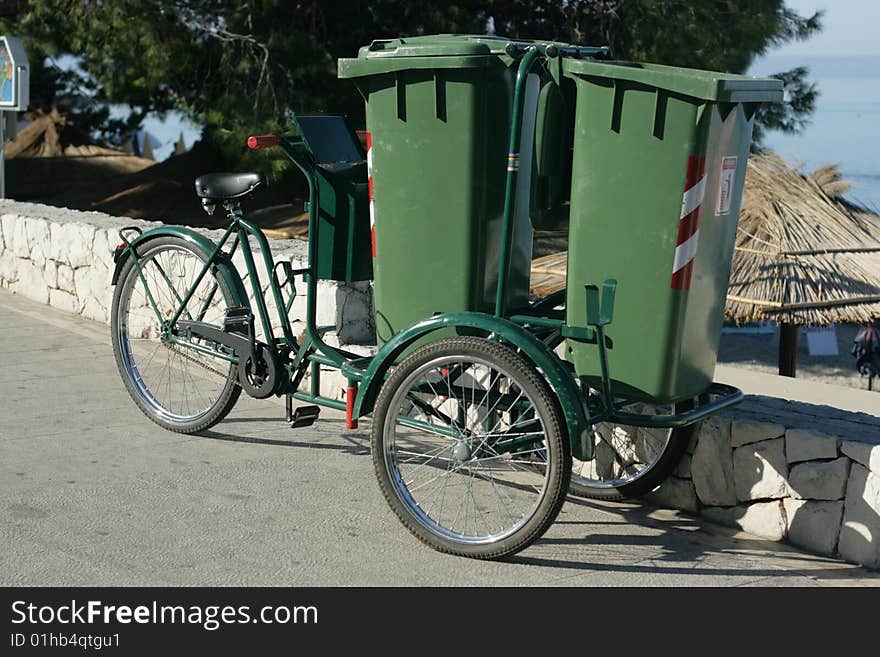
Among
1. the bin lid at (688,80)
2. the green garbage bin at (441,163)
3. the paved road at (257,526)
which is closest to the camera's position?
the bin lid at (688,80)

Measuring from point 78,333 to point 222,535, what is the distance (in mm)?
3955

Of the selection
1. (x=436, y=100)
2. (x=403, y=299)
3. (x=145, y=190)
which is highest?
(x=436, y=100)

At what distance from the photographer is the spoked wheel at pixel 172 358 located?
5.61 metres

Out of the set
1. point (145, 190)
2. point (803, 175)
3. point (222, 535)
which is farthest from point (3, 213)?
point (145, 190)

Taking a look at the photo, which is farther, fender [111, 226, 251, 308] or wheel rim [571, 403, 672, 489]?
fender [111, 226, 251, 308]

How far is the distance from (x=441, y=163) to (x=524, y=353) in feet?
2.50

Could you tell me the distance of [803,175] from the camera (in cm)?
1108

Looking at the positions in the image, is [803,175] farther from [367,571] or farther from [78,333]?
[367,571]

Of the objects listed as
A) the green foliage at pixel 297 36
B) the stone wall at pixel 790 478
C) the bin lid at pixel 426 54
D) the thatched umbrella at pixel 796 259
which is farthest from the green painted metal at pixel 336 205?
the green foliage at pixel 297 36

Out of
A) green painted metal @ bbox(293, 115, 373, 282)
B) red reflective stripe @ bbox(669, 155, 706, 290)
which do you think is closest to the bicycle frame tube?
green painted metal @ bbox(293, 115, 373, 282)

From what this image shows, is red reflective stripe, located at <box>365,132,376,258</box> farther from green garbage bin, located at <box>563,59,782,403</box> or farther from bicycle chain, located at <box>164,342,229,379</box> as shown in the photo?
bicycle chain, located at <box>164,342,229,379</box>

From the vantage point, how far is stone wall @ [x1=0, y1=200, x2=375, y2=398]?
20.4ft

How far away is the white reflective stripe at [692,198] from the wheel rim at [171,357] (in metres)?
2.27

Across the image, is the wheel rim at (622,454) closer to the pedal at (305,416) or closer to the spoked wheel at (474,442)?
the spoked wheel at (474,442)
